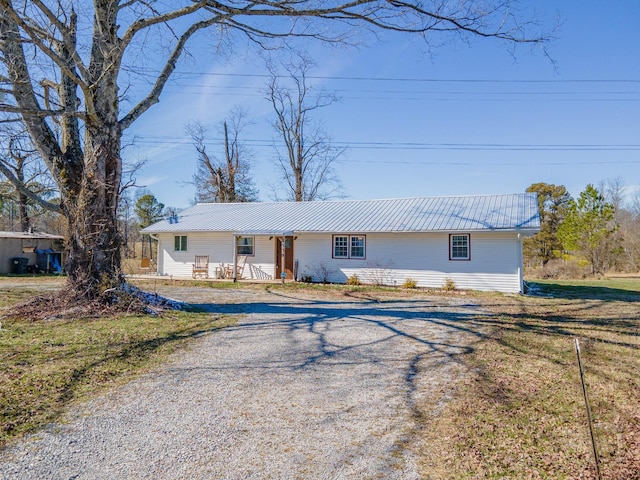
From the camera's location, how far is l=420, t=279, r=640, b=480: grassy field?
2.99m

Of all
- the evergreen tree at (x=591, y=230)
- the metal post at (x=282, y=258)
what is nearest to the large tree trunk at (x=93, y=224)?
the metal post at (x=282, y=258)

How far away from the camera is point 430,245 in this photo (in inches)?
622

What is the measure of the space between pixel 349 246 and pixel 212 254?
6.75 metres

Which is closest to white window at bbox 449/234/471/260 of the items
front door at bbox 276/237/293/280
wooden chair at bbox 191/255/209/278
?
front door at bbox 276/237/293/280

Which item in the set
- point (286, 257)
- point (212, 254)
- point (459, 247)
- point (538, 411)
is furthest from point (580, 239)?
point (538, 411)

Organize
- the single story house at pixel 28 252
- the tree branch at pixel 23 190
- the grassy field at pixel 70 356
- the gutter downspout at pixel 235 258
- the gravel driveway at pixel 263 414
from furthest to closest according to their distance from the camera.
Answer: the single story house at pixel 28 252 < the gutter downspout at pixel 235 258 < the tree branch at pixel 23 190 < the grassy field at pixel 70 356 < the gravel driveway at pixel 263 414

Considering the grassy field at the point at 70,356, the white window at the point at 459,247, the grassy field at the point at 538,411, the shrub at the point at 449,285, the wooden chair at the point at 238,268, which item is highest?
the white window at the point at 459,247

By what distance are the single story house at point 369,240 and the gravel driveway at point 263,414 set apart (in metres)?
8.31

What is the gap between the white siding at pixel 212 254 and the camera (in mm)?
18594

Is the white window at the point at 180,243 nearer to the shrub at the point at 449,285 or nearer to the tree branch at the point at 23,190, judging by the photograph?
the tree branch at the point at 23,190

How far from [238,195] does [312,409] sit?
29.2 m

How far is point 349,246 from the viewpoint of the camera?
56.3 feet

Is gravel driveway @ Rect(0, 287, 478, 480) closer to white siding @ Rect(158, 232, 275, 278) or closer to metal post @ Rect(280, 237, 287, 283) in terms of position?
metal post @ Rect(280, 237, 287, 283)

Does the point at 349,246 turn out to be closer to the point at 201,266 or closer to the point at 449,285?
the point at 449,285
